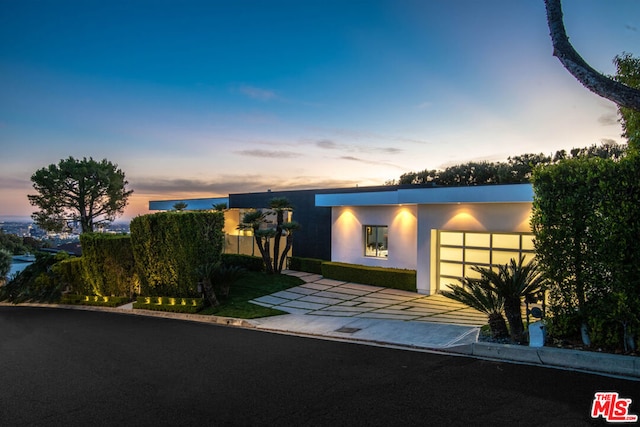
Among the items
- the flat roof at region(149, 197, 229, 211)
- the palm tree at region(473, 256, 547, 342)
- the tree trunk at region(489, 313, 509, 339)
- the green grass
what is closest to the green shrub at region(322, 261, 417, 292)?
the green grass

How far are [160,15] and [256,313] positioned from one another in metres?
10.8

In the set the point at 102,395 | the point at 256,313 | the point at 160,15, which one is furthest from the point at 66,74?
the point at 102,395

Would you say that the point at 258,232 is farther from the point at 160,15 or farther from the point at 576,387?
the point at 576,387

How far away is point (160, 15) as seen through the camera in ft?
44.5

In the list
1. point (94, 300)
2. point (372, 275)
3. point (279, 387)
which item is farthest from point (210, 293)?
point (279, 387)

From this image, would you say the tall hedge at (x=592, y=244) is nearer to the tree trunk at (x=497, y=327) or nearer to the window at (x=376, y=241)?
the tree trunk at (x=497, y=327)

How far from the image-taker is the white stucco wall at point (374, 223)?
54.2 feet

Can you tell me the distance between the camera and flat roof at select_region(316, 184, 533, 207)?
41.0 feet

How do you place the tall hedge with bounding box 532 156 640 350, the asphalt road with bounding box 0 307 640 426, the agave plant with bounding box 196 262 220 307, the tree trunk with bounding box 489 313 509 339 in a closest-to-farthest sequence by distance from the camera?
the asphalt road with bounding box 0 307 640 426 → the tall hedge with bounding box 532 156 640 350 → the tree trunk with bounding box 489 313 509 339 → the agave plant with bounding box 196 262 220 307

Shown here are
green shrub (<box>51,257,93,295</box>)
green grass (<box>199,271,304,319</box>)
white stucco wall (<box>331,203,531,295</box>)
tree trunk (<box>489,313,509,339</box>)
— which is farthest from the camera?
green shrub (<box>51,257,93,295</box>)

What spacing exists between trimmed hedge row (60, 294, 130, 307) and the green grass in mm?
4522

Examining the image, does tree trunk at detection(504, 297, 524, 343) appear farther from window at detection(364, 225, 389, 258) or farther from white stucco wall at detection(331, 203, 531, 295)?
window at detection(364, 225, 389, 258)

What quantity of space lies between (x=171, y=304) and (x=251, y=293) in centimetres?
301

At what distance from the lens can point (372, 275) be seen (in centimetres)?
1692
